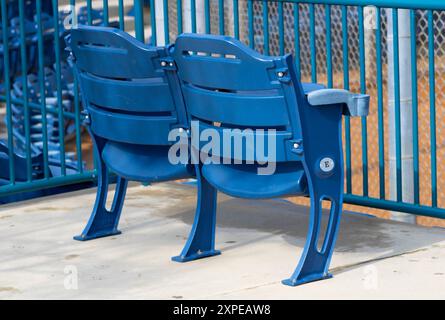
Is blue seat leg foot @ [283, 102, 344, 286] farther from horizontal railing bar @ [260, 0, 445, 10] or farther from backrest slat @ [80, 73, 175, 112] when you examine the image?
horizontal railing bar @ [260, 0, 445, 10]

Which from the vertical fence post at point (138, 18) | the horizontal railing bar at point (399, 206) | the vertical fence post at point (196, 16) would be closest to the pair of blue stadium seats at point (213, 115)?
the horizontal railing bar at point (399, 206)

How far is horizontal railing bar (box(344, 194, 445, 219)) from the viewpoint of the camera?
6.03 metres

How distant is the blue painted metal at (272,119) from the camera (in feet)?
16.1

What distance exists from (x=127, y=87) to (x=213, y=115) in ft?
1.90

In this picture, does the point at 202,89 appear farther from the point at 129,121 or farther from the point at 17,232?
the point at 17,232

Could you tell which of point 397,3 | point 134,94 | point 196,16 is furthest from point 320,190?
point 196,16

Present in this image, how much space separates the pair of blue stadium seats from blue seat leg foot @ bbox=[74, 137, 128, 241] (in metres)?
0.01

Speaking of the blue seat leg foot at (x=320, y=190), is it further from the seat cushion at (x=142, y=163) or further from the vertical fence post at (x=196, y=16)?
the vertical fence post at (x=196, y=16)

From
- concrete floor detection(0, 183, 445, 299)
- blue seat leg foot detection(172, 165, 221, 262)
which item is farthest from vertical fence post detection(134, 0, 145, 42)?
blue seat leg foot detection(172, 165, 221, 262)

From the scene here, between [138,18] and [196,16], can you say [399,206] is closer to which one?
[196,16]

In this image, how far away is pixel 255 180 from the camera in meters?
5.18

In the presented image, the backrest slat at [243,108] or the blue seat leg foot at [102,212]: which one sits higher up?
the backrest slat at [243,108]
